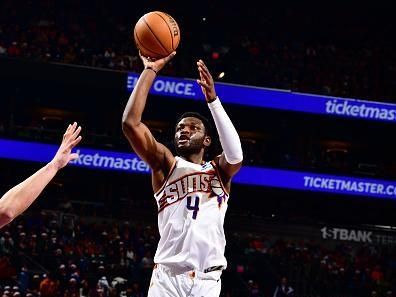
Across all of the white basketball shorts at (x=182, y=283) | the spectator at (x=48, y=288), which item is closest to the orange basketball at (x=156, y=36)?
the white basketball shorts at (x=182, y=283)

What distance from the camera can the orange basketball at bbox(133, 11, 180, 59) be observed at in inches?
211

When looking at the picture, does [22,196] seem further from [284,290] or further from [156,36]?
[284,290]

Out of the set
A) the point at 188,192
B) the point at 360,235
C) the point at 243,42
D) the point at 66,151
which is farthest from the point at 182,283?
the point at 243,42

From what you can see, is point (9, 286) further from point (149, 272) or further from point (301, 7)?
point (301, 7)

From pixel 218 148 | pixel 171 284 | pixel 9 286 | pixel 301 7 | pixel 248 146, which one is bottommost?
pixel 171 284

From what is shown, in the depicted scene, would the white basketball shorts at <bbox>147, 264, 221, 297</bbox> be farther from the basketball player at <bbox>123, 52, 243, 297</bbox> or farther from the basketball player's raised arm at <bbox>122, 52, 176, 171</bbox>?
the basketball player's raised arm at <bbox>122, 52, 176, 171</bbox>

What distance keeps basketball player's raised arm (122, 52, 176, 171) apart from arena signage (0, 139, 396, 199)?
55.7 ft

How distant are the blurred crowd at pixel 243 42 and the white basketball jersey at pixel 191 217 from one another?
60.3 feet

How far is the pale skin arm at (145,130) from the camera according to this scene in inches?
197

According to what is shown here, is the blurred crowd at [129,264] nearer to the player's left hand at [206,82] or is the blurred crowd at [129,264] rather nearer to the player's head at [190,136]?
the player's head at [190,136]

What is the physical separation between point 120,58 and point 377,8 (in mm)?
12993

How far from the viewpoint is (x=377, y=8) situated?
31641mm

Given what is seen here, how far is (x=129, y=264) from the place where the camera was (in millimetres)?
17484

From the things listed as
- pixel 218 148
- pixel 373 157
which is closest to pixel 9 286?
pixel 218 148
